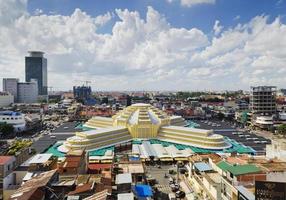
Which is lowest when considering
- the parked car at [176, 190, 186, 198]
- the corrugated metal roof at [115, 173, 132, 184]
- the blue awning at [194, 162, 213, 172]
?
the parked car at [176, 190, 186, 198]

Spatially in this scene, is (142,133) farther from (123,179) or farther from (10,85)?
(10,85)

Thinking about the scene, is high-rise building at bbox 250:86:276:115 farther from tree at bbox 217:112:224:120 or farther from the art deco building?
the art deco building

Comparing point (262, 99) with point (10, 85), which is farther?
point (10, 85)

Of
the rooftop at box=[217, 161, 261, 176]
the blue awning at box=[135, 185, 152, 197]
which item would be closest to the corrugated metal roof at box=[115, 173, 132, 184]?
the blue awning at box=[135, 185, 152, 197]

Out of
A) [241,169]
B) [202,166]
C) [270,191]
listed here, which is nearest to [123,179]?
[241,169]

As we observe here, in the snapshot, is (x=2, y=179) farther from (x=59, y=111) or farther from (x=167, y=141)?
(x=59, y=111)

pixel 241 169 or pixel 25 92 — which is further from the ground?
pixel 25 92

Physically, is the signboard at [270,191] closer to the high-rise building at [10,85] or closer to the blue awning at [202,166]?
the blue awning at [202,166]
